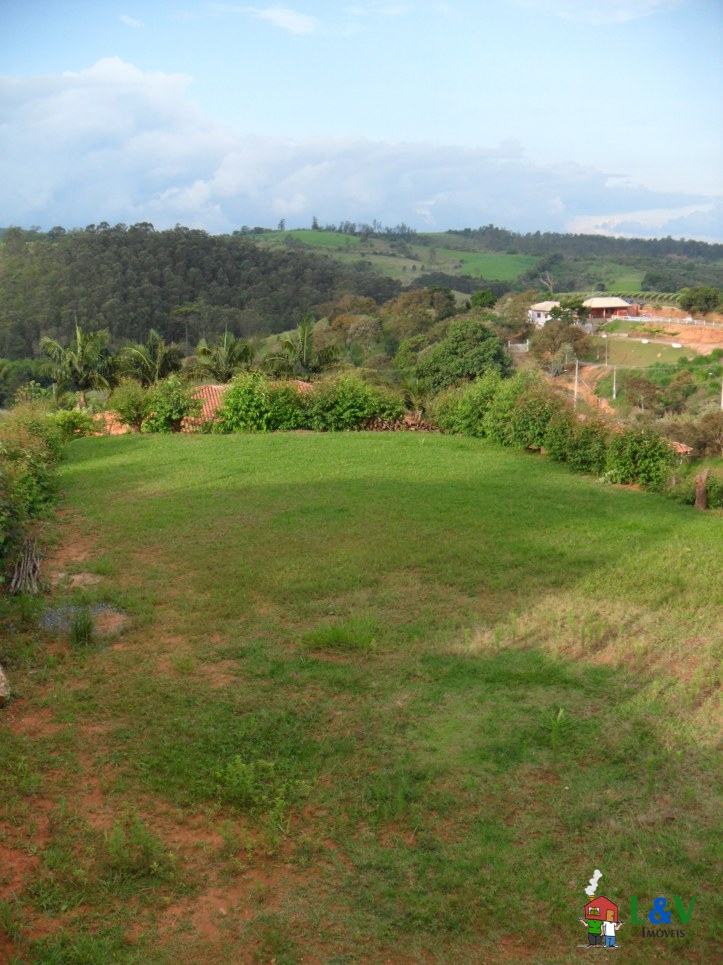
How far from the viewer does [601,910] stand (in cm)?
316

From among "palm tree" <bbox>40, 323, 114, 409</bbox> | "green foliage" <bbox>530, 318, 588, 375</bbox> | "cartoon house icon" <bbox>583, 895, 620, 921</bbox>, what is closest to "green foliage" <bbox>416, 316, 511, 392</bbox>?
"green foliage" <bbox>530, 318, 588, 375</bbox>

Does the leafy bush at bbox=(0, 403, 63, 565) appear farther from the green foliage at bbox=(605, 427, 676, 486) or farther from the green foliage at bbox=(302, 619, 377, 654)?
the green foliage at bbox=(605, 427, 676, 486)

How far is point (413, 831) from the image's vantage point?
366cm

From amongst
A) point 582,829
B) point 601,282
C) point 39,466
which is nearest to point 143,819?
point 582,829

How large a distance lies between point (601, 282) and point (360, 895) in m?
77.2

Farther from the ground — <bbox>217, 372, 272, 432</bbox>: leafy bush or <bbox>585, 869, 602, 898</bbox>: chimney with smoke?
<bbox>217, 372, 272, 432</bbox>: leafy bush

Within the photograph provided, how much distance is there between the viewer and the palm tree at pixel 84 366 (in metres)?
22.9

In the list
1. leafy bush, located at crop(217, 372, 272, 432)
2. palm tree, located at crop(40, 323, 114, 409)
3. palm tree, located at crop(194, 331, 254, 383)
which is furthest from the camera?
palm tree, located at crop(40, 323, 114, 409)

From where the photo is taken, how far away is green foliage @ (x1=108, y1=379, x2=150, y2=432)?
15.6m

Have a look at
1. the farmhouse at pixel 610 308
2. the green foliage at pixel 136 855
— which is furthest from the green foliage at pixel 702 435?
the farmhouse at pixel 610 308

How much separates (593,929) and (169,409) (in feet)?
44.2

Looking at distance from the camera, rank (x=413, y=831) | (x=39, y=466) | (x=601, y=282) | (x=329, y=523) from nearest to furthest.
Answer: (x=413, y=831)
(x=329, y=523)
(x=39, y=466)
(x=601, y=282)

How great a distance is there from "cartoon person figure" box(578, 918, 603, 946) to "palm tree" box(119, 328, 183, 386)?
762 inches

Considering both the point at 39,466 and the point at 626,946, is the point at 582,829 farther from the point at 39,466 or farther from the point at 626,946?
the point at 39,466
